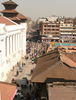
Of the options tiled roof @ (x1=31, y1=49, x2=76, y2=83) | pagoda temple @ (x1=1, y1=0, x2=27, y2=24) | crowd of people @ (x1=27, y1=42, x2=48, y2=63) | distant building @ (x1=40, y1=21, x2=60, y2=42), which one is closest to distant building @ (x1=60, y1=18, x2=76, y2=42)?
distant building @ (x1=40, y1=21, x2=60, y2=42)

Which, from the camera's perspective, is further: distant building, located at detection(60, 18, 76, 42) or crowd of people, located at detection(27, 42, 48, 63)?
distant building, located at detection(60, 18, 76, 42)

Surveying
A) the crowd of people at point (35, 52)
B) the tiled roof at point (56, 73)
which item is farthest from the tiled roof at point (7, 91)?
the crowd of people at point (35, 52)

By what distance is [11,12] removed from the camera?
4312 cm

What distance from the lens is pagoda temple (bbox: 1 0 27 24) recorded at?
4303 centimetres

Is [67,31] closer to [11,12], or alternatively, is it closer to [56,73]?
[11,12]

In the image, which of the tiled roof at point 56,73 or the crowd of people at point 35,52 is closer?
the tiled roof at point 56,73

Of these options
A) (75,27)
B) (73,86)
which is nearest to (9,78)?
(73,86)

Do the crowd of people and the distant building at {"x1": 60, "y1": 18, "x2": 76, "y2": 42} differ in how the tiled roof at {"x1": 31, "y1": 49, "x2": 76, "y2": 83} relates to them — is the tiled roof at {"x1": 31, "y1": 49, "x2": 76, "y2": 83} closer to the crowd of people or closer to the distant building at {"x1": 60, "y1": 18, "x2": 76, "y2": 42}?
the crowd of people

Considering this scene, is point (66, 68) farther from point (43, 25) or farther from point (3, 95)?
point (43, 25)

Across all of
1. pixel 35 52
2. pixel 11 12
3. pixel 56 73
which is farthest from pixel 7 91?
pixel 35 52

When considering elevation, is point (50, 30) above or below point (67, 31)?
above

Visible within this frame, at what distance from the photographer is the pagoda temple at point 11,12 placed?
43.0 meters

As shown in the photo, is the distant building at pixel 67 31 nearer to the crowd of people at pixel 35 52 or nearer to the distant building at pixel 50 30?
the distant building at pixel 50 30

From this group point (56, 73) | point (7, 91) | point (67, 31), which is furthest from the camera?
point (67, 31)
